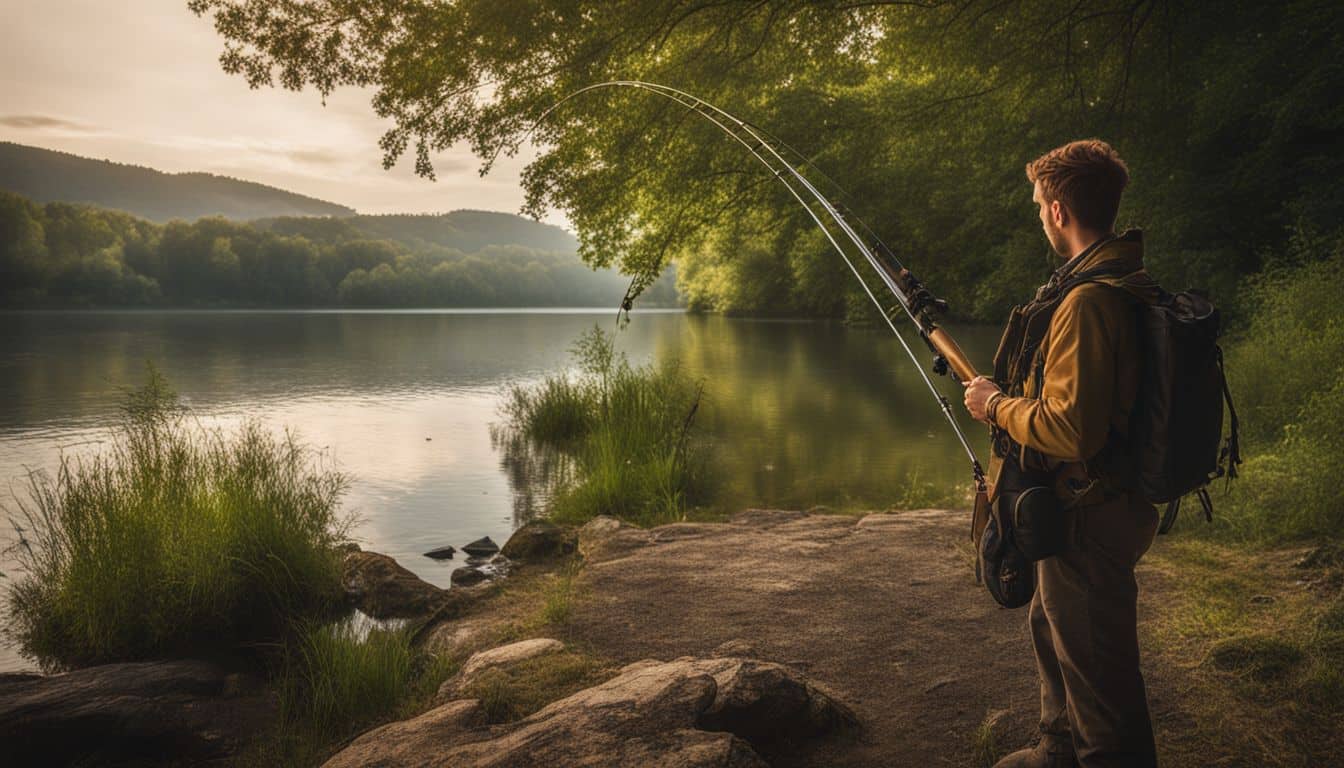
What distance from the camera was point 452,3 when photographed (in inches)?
468

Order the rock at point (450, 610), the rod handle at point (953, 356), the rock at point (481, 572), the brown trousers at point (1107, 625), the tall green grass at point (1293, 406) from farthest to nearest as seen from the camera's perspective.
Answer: the rock at point (481, 572) → the tall green grass at point (1293, 406) → the rock at point (450, 610) → the rod handle at point (953, 356) → the brown trousers at point (1107, 625)

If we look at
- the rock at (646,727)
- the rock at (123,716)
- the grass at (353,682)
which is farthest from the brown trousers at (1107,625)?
the rock at (123,716)

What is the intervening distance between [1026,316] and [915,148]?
42.4 ft

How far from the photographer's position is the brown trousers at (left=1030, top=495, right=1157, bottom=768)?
2637 millimetres

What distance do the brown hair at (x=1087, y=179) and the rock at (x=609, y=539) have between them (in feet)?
16.4

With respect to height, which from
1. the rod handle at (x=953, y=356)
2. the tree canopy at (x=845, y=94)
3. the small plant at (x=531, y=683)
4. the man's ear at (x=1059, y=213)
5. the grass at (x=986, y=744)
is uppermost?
the tree canopy at (x=845, y=94)

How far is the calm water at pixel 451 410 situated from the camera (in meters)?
11.5

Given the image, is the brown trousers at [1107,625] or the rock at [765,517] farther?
the rock at [765,517]

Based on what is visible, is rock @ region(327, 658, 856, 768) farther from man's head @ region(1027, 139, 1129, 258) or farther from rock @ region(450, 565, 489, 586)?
rock @ region(450, 565, 489, 586)

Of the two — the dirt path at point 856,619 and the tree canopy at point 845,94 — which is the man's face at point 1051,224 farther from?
the tree canopy at point 845,94

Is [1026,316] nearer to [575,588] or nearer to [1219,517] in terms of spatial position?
[575,588]

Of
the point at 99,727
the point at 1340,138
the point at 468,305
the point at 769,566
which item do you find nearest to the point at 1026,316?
the point at 769,566

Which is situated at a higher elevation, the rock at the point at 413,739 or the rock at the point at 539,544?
the rock at the point at 413,739

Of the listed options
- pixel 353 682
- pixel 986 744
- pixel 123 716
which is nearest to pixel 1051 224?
pixel 986 744
